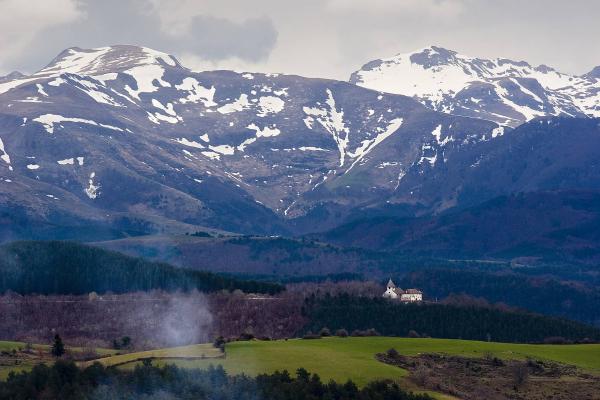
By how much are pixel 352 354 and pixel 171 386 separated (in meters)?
35.9

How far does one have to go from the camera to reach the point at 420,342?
168 m

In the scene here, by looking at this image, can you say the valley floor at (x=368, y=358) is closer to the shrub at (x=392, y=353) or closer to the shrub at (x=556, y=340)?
the shrub at (x=392, y=353)

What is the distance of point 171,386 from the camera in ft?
390

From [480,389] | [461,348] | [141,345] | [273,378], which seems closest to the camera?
[273,378]

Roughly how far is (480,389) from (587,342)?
5950 cm

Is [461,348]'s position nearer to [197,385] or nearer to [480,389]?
[480,389]

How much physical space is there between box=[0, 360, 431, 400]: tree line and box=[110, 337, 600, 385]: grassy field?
569 cm

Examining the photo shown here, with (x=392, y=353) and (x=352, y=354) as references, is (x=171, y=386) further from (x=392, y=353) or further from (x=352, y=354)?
(x=392, y=353)

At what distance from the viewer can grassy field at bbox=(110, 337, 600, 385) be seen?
441 ft

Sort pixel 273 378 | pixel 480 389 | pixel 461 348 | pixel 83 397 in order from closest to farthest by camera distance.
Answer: pixel 83 397, pixel 273 378, pixel 480 389, pixel 461 348

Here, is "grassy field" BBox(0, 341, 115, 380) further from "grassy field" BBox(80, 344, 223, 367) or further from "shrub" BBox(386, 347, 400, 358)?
"shrub" BBox(386, 347, 400, 358)

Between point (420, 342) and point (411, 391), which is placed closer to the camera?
point (411, 391)

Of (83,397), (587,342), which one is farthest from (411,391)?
(587,342)

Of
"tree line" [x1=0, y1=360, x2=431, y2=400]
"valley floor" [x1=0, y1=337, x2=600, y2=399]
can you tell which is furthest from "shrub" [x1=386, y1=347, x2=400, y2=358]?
"tree line" [x1=0, y1=360, x2=431, y2=400]
